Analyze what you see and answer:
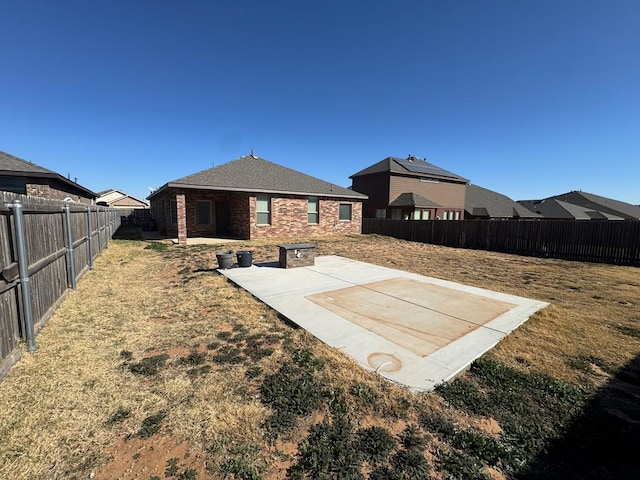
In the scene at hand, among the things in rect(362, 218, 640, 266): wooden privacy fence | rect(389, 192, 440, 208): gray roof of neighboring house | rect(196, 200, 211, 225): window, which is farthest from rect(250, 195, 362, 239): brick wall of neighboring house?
rect(389, 192, 440, 208): gray roof of neighboring house

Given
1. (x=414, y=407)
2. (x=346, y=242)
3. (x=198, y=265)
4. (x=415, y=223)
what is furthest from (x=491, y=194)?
(x=414, y=407)

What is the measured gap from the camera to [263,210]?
16953mm

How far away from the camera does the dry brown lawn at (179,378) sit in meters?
2.26

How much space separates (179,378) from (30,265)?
2.72 m

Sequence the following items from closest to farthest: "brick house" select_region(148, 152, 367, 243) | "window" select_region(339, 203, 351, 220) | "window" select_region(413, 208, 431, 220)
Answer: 1. "brick house" select_region(148, 152, 367, 243)
2. "window" select_region(339, 203, 351, 220)
3. "window" select_region(413, 208, 431, 220)

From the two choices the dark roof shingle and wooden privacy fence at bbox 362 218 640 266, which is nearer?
wooden privacy fence at bbox 362 218 640 266

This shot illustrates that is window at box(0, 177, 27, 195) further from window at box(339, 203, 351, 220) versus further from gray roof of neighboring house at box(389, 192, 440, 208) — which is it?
gray roof of neighboring house at box(389, 192, 440, 208)

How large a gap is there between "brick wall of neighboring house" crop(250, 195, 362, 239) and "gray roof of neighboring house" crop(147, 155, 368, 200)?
0.56 meters

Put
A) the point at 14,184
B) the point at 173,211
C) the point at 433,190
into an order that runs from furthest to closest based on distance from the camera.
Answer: the point at 433,190 → the point at 173,211 → the point at 14,184

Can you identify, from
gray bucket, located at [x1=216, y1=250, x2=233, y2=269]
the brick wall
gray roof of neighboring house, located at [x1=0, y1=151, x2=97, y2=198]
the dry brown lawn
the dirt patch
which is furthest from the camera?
the brick wall

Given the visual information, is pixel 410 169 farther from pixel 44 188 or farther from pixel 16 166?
pixel 16 166

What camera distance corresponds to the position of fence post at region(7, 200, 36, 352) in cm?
353

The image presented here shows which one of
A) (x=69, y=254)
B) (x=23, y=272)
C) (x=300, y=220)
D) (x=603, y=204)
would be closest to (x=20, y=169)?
(x=69, y=254)

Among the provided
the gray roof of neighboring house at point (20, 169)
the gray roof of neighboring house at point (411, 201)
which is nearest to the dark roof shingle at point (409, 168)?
the gray roof of neighboring house at point (411, 201)
